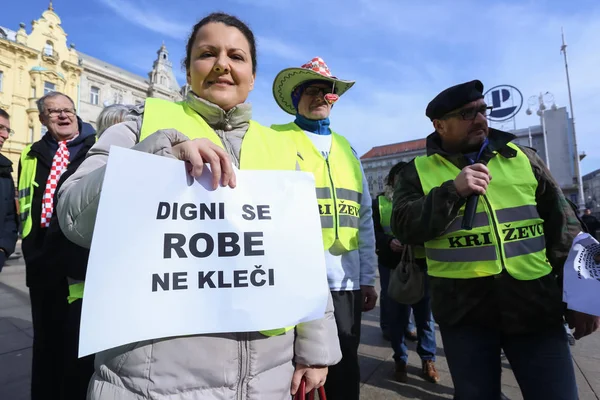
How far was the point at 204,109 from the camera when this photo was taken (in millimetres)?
1158

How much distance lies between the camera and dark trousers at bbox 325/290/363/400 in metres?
1.89

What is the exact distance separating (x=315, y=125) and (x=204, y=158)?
1.44m

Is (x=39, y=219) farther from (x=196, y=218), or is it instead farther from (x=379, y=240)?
(x=379, y=240)

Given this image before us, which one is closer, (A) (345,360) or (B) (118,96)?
(A) (345,360)

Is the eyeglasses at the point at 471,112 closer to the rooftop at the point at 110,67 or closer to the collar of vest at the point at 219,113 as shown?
the collar of vest at the point at 219,113

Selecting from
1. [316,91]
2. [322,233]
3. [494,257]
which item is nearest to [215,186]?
[322,233]

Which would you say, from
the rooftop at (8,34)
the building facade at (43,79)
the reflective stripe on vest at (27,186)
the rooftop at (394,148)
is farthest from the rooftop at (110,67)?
the rooftop at (394,148)

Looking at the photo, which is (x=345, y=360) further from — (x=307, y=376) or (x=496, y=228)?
(x=496, y=228)

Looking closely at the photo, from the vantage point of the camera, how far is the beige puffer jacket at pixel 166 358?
0.88 meters

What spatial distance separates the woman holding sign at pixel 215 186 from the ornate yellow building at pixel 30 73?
30699mm

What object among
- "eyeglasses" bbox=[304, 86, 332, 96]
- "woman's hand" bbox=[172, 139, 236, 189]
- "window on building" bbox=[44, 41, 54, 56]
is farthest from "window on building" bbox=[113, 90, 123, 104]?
"woman's hand" bbox=[172, 139, 236, 189]

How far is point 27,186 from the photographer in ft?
7.55

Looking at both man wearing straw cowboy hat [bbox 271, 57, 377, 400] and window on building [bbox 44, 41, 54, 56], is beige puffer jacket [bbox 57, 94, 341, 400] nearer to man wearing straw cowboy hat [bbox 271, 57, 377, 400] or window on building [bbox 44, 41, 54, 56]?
man wearing straw cowboy hat [bbox 271, 57, 377, 400]

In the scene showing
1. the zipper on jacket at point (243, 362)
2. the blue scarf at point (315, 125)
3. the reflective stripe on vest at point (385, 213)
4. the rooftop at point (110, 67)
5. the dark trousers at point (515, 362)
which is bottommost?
the dark trousers at point (515, 362)
